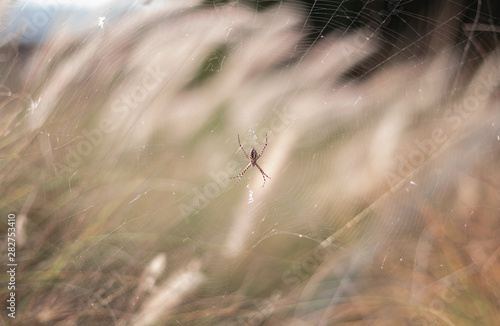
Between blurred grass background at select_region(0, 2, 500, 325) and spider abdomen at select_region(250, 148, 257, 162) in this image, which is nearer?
blurred grass background at select_region(0, 2, 500, 325)

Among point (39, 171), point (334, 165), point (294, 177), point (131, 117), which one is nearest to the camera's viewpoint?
point (39, 171)

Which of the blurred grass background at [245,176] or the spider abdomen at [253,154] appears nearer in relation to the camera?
the blurred grass background at [245,176]

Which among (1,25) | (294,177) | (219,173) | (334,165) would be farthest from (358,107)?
(1,25)

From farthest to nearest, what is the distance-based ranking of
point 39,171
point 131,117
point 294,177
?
point 294,177
point 131,117
point 39,171

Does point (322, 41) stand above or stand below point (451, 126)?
above

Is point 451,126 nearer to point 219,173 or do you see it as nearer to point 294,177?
point 294,177

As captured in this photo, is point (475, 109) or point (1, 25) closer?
point (1, 25)

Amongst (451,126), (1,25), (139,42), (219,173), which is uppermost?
(1,25)
